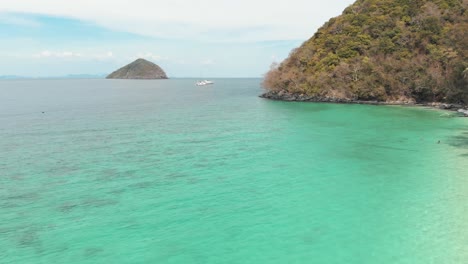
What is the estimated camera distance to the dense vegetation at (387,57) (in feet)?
231

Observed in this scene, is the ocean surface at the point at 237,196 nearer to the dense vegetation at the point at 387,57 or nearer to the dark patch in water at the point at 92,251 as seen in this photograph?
the dark patch in water at the point at 92,251

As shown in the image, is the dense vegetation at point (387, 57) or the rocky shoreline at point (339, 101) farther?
the dense vegetation at point (387, 57)

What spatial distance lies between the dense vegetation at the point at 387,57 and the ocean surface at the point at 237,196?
2719 cm

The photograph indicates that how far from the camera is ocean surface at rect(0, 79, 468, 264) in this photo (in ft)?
54.9

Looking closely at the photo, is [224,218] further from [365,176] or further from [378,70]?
[378,70]

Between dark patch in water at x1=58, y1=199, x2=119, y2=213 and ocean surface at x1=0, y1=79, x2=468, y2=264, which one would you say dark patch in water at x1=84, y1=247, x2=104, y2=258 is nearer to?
ocean surface at x1=0, y1=79, x2=468, y2=264

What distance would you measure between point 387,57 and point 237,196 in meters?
71.6

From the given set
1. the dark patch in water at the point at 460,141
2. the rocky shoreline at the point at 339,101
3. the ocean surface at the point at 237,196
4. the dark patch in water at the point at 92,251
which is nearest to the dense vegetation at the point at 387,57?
the rocky shoreline at the point at 339,101

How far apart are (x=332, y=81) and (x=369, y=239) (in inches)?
2835

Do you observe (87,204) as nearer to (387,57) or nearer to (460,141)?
(460,141)

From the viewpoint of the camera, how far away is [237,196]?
78.3 ft

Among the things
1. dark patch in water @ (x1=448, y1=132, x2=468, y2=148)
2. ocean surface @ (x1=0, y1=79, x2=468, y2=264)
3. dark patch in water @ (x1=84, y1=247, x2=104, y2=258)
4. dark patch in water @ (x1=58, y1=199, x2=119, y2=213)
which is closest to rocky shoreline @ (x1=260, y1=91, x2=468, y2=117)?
dark patch in water @ (x1=448, y1=132, x2=468, y2=148)

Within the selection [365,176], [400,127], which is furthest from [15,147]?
[400,127]

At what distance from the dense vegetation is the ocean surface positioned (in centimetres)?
2719
